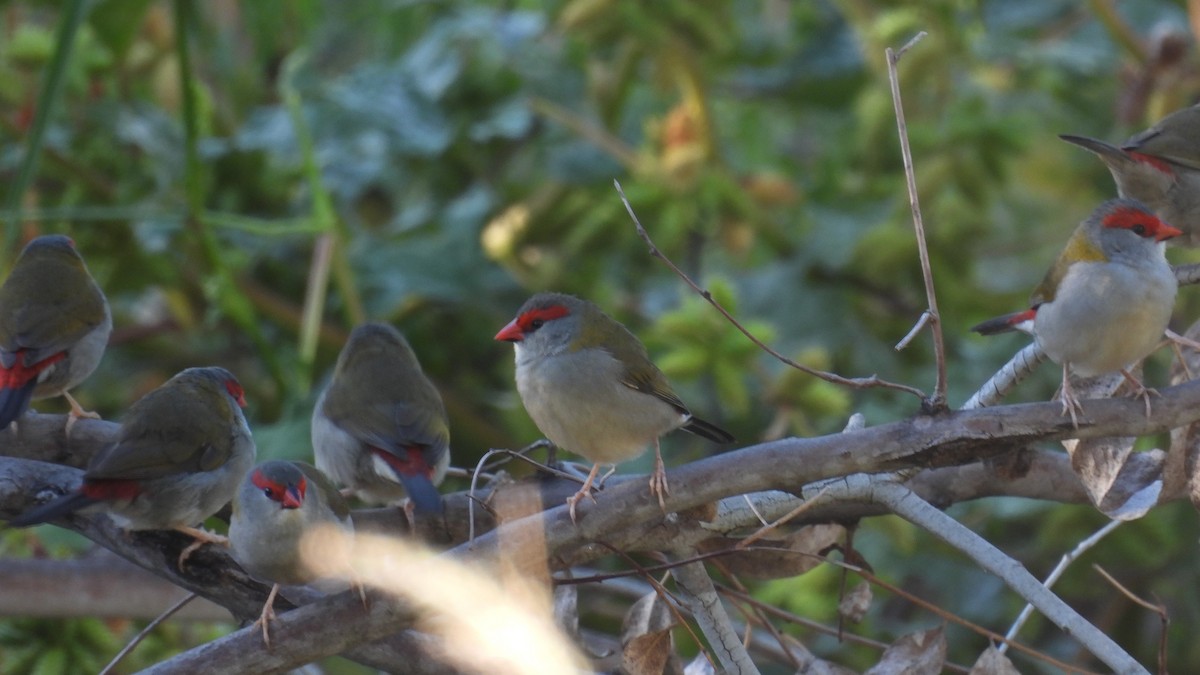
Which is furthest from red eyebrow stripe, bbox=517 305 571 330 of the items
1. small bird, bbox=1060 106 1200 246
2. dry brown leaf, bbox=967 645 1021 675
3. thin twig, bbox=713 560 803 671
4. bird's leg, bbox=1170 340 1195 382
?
small bird, bbox=1060 106 1200 246

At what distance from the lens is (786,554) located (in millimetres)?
2684

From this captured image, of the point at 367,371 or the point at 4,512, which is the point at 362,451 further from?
the point at 4,512

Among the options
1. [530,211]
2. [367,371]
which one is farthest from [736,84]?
[367,371]

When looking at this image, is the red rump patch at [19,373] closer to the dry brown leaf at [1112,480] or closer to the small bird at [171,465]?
the small bird at [171,465]

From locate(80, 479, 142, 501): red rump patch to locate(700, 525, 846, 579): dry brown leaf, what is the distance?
1.06 m

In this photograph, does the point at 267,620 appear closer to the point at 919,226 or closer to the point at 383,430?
the point at 383,430

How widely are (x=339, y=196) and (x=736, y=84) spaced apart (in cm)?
160

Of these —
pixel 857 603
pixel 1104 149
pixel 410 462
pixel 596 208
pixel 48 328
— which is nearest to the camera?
pixel 857 603

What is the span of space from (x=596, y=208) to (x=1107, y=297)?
224 cm

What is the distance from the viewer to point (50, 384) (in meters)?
2.82

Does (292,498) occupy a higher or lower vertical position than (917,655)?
higher

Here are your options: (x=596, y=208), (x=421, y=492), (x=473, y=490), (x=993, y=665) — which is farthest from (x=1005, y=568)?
(x=596, y=208)

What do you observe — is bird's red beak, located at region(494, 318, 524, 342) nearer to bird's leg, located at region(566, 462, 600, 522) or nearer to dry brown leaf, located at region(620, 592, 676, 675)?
A: bird's leg, located at region(566, 462, 600, 522)

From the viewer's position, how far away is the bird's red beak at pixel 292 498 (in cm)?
238
